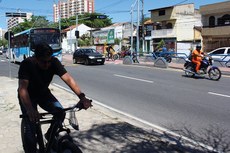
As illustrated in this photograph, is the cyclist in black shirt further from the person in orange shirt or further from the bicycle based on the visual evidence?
the person in orange shirt

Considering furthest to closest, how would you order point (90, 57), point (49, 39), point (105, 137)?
point (90, 57) → point (49, 39) → point (105, 137)

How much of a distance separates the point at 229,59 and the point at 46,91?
20578 millimetres

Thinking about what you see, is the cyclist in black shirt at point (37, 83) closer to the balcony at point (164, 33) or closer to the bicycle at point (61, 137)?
the bicycle at point (61, 137)

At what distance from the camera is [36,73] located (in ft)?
13.3

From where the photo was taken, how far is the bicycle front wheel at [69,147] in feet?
12.0

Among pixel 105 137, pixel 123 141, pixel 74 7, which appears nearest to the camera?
pixel 123 141

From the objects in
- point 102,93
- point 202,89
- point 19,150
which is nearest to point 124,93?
point 102,93

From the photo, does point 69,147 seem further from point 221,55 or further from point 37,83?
point 221,55

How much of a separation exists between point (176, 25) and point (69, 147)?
5321 cm

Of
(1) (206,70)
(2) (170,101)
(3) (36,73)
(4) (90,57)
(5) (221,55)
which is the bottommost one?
(2) (170,101)

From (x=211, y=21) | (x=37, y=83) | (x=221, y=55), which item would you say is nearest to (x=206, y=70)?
(x=221, y=55)

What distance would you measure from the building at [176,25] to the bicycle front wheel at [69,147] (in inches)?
1909

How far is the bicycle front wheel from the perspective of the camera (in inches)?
144

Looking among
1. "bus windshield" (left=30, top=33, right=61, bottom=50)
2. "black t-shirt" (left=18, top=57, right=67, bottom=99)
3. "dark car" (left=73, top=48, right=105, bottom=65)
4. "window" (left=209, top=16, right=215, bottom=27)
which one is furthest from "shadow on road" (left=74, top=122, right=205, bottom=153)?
"window" (left=209, top=16, right=215, bottom=27)
